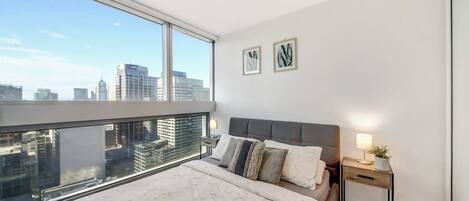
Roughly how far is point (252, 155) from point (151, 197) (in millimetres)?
1050

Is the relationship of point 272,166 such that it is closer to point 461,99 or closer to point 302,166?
point 302,166

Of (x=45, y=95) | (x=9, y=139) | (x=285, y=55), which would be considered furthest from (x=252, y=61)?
(x=9, y=139)

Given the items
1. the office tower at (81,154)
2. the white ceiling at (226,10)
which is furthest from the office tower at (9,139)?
the white ceiling at (226,10)

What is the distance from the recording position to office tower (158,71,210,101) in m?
3.23

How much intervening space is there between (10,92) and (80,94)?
535 millimetres

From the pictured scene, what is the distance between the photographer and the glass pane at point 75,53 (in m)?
1.86

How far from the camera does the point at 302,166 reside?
2.06 metres

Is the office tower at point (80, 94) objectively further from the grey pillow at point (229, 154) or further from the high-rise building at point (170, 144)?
the grey pillow at point (229, 154)

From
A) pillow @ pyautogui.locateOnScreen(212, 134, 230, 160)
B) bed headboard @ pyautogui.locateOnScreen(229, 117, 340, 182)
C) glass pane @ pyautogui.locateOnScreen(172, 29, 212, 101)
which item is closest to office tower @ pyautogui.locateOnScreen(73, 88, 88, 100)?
glass pane @ pyautogui.locateOnScreen(172, 29, 212, 101)

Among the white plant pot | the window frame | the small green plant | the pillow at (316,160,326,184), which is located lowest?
the pillow at (316,160,326,184)

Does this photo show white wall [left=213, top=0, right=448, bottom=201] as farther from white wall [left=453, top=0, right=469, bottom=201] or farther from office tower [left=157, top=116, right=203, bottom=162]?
office tower [left=157, top=116, right=203, bottom=162]

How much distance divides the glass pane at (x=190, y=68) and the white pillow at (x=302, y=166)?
6.76 ft

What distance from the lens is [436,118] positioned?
1917 mm

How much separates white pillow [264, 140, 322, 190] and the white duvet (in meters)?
0.25
